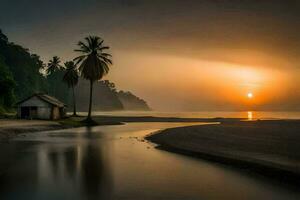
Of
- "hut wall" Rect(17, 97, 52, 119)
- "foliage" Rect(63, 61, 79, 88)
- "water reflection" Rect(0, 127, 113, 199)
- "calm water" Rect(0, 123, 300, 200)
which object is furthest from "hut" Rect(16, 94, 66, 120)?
"calm water" Rect(0, 123, 300, 200)

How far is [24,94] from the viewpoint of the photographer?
136000mm

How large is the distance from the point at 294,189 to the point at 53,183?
35.3ft

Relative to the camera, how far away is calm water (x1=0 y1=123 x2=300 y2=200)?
1616cm

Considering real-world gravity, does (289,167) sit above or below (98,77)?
below

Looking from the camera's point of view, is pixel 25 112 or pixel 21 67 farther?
pixel 21 67

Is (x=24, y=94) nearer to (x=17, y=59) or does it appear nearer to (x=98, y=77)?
(x=17, y=59)

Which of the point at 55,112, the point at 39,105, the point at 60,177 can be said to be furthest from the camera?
the point at 55,112

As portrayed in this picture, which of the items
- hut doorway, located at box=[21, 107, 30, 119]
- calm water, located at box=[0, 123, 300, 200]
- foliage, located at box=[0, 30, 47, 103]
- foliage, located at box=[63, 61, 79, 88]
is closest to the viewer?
calm water, located at box=[0, 123, 300, 200]

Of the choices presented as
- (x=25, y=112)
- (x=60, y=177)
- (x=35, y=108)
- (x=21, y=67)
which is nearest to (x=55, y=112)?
(x=35, y=108)

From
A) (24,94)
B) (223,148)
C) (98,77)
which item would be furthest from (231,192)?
(24,94)

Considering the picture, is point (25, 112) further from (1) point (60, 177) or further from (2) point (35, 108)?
(1) point (60, 177)

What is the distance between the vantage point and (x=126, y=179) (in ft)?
64.0

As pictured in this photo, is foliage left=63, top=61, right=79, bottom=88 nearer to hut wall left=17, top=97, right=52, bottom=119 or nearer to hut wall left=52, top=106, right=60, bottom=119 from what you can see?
hut wall left=52, top=106, right=60, bottom=119

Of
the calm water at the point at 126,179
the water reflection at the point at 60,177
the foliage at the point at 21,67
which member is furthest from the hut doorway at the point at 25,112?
the foliage at the point at 21,67
